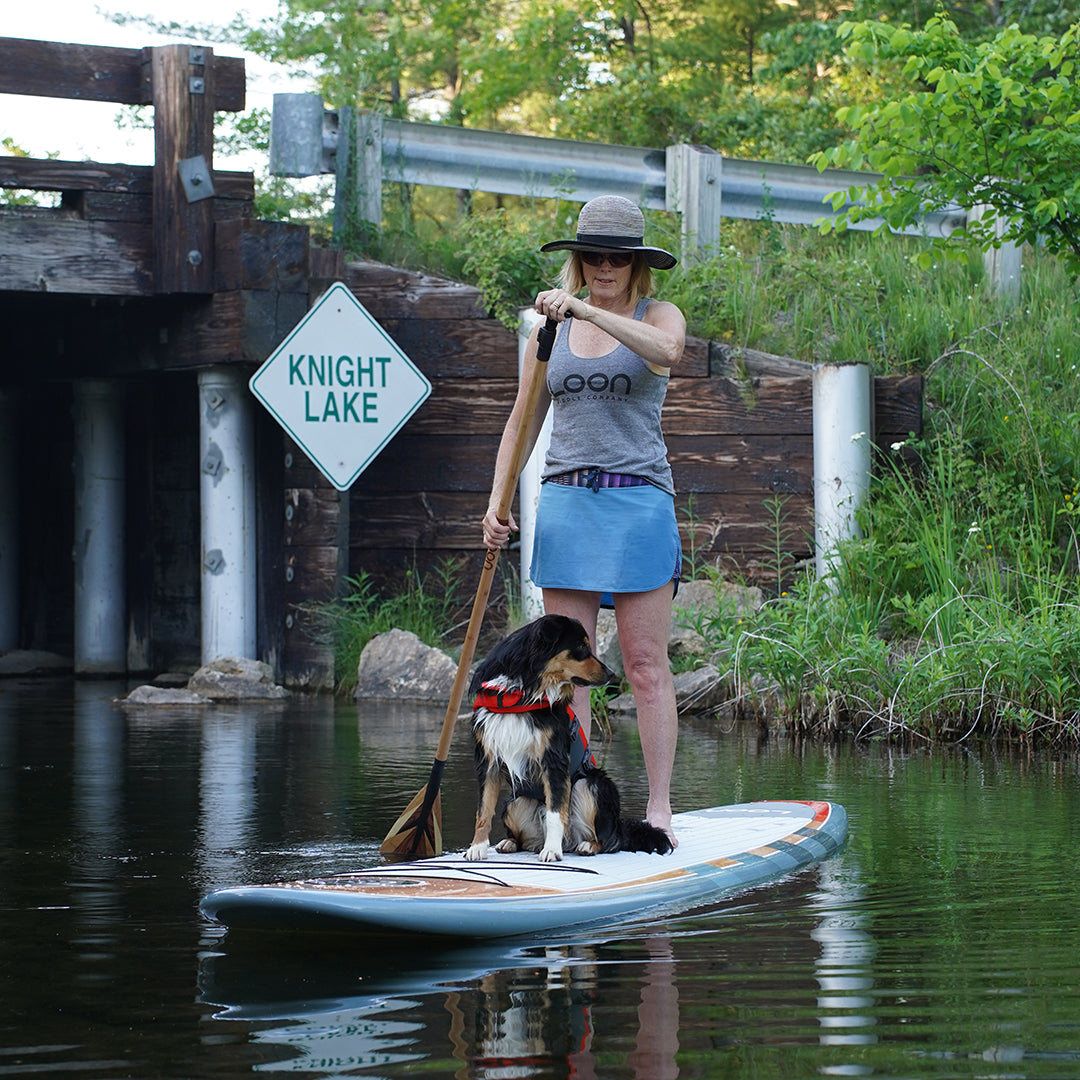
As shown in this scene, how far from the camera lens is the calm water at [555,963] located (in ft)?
9.37

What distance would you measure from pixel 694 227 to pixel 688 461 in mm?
2119

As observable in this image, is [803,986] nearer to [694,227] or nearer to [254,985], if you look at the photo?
[254,985]

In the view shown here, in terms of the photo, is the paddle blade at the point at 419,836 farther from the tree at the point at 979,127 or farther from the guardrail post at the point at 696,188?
the guardrail post at the point at 696,188

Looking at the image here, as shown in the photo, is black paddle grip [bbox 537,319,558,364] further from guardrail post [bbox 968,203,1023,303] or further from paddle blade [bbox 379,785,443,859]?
guardrail post [bbox 968,203,1023,303]

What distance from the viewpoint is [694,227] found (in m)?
12.0

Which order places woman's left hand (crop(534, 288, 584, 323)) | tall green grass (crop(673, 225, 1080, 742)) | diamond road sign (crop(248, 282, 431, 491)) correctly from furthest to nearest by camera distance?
diamond road sign (crop(248, 282, 431, 491)) → tall green grass (crop(673, 225, 1080, 742)) → woman's left hand (crop(534, 288, 584, 323))

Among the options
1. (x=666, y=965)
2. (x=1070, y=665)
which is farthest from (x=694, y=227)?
(x=666, y=965)

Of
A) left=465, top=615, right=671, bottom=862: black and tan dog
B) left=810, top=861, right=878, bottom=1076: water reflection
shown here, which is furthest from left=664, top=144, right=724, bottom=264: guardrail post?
left=810, top=861, right=878, bottom=1076: water reflection

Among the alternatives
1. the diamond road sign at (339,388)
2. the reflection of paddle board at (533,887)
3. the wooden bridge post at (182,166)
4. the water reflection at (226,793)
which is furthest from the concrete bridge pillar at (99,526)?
the reflection of paddle board at (533,887)

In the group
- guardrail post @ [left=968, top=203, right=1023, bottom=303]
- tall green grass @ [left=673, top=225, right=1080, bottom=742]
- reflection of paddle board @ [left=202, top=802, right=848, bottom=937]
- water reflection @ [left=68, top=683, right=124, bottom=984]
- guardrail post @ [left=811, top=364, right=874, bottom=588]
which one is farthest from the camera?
guardrail post @ [left=968, top=203, right=1023, bottom=303]

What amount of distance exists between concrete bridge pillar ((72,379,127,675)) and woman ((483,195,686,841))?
8.71 m

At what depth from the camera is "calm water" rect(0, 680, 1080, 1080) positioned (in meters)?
2.86

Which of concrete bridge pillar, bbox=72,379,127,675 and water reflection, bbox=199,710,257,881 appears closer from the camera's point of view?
water reflection, bbox=199,710,257,881

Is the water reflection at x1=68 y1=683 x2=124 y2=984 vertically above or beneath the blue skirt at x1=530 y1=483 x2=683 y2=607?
beneath
